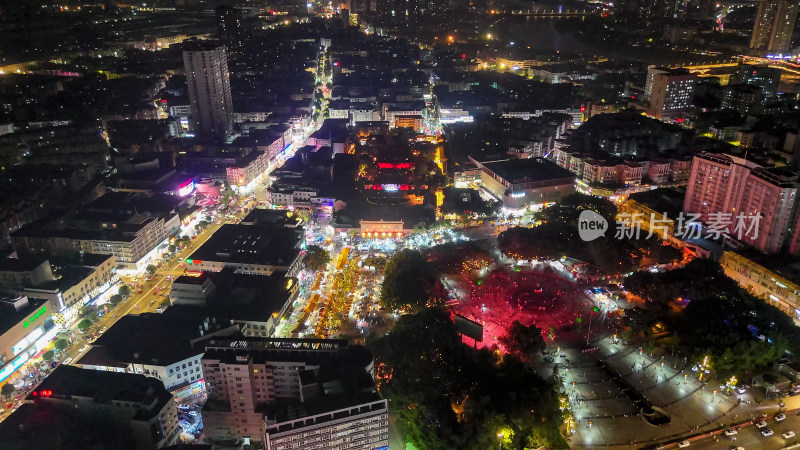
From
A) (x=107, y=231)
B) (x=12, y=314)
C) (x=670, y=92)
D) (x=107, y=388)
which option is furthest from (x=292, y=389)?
(x=670, y=92)

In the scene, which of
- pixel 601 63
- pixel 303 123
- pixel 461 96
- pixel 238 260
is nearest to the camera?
pixel 238 260

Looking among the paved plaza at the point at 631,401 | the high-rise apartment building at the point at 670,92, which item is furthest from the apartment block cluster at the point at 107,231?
the high-rise apartment building at the point at 670,92

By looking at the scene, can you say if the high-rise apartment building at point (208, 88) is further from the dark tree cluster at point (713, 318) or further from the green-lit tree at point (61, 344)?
the dark tree cluster at point (713, 318)

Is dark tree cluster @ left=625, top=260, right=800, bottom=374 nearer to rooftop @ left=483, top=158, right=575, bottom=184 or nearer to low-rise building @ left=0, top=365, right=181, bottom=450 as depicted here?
rooftop @ left=483, top=158, right=575, bottom=184

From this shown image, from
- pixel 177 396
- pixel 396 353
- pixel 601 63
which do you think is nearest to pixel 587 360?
pixel 396 353

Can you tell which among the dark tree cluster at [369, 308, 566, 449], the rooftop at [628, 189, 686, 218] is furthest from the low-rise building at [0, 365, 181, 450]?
the rooftop at [628, 189, 686, 218]

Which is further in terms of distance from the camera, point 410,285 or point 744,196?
point 744,196

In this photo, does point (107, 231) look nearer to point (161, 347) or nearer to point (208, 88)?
point (161, 347)

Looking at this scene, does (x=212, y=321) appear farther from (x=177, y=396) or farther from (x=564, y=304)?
(x=564, y=304)
